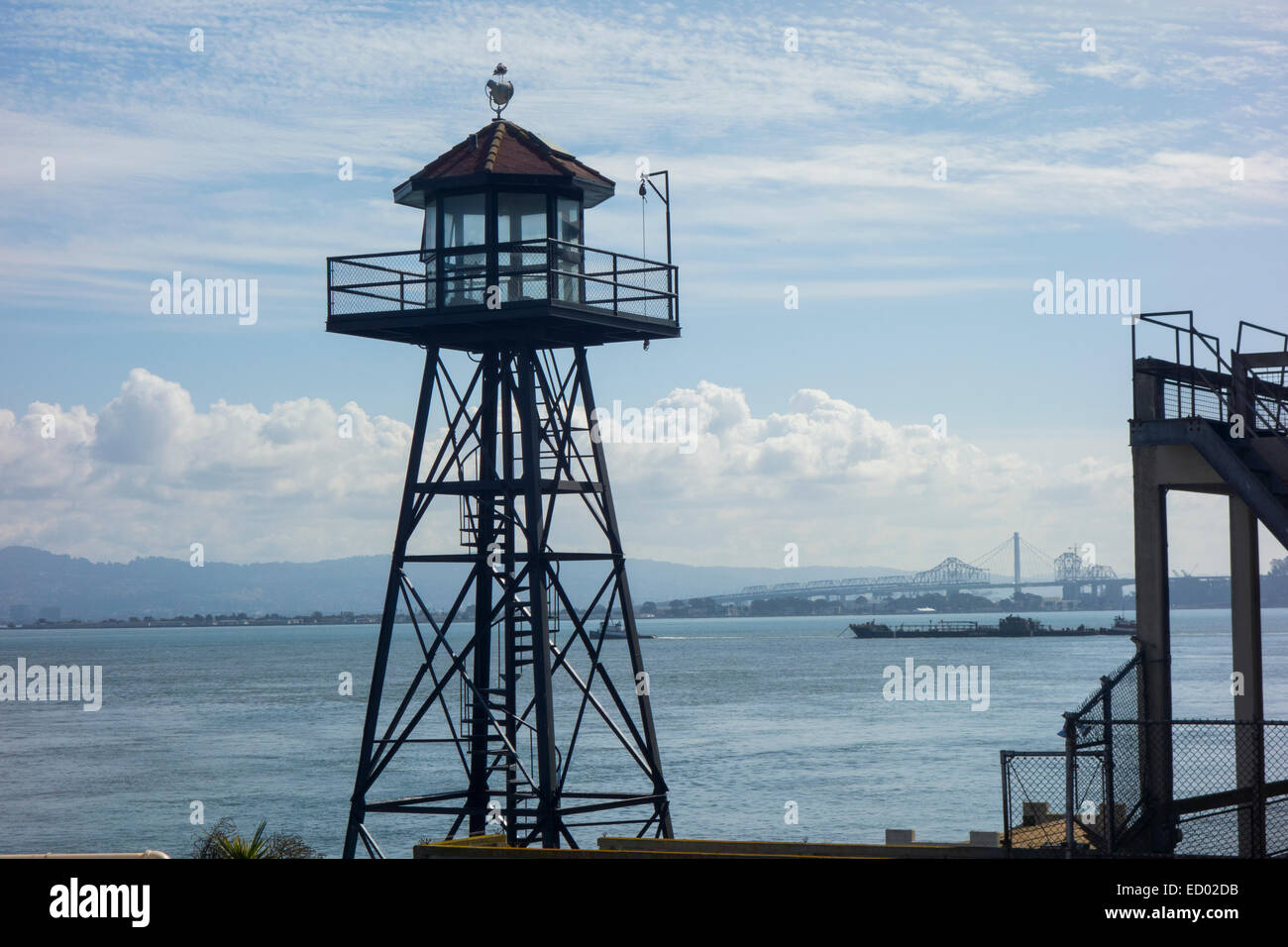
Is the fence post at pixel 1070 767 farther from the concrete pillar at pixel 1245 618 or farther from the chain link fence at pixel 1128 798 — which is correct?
the concrete pillar at pixel 1245 618

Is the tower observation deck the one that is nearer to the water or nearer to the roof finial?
the roof finial

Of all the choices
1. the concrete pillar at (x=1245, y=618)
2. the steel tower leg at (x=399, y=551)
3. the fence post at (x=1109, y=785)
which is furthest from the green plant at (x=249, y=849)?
the concrete pillar at (x=1245, y=618)

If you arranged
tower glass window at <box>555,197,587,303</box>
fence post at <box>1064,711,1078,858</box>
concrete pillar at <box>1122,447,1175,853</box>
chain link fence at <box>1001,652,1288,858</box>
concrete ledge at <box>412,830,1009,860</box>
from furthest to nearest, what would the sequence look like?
tower glass window at <box>555,197,587,303</box> < concrete pillar at <box>1122,447,1175,853</box> < concrete ledge at <box>412,830,1009,860</box> < chain link fence at <box>1001,652,1288,858</box> < fence post at <box>1064,711,1078,858</box>

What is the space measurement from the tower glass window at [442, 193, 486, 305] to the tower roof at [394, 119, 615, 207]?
1.44 feet

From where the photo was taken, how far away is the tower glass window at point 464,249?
28.2m

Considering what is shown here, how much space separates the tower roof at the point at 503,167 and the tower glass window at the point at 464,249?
17.3 inches

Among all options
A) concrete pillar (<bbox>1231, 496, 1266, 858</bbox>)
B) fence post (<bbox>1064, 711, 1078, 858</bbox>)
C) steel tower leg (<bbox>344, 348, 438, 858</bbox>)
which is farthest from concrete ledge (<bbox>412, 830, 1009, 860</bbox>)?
steel tower leg (<bbox>344, 348, 438, 858</bbox>)

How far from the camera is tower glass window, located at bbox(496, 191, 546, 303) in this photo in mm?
27969

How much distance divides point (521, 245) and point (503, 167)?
1515 millimetres

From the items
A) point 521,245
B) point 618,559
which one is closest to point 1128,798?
point 618,559

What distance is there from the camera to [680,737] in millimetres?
98625

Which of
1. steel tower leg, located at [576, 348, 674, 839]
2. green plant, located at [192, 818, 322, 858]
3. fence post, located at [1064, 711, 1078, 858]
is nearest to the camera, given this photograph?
fence post, located at [1064, 711, 1078, 858]
